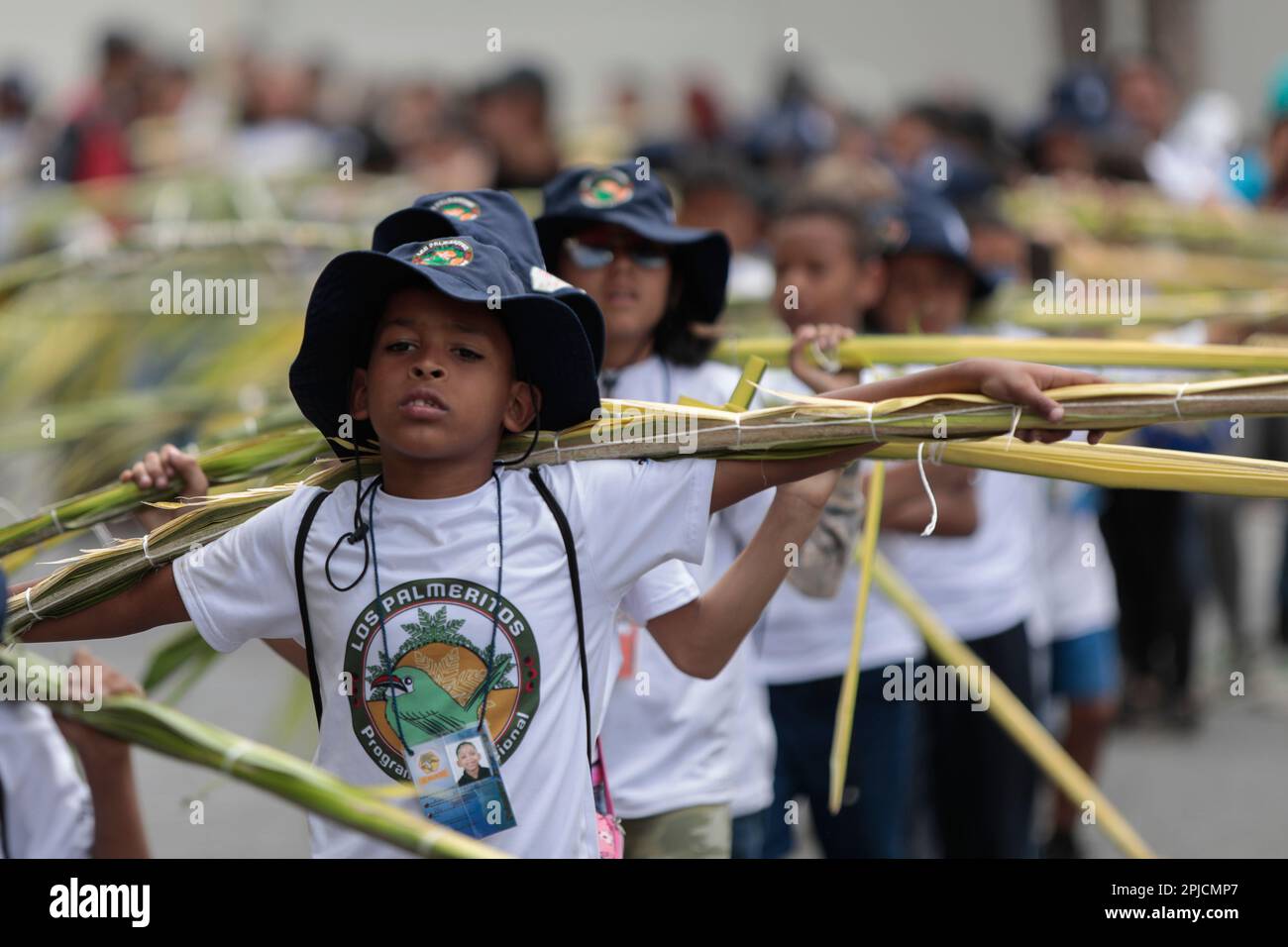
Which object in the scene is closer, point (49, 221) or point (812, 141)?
point (49, 221)

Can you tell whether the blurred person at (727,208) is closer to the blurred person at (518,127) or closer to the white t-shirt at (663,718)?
the blurred person at (518,127)

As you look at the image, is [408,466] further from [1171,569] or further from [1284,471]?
[1171,569]

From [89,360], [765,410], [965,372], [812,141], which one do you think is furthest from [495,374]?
[812,141]

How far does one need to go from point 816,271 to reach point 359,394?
1.84m

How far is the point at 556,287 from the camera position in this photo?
2660 mm

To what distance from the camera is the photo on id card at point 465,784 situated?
2.52 meters

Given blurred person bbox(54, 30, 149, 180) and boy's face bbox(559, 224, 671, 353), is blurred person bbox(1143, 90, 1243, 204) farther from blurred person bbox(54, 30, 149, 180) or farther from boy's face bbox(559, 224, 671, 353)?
boy's face bbox(559, 224, 671, 353)

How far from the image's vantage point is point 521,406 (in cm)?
264

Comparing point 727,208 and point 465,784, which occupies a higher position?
point 727,208

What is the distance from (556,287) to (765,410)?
323 mm

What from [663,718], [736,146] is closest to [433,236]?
[663,718]

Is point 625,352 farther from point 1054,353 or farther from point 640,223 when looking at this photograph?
point 1054,353

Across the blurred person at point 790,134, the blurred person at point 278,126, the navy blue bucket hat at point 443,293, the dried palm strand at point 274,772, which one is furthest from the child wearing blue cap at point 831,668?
the blurred person at point 790,134
